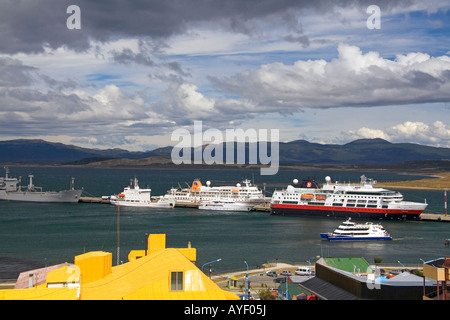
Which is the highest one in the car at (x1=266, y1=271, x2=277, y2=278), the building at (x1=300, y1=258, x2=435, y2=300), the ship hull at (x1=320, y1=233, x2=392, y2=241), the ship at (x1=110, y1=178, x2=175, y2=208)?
the ship at (x1=110, y1=178, x2=175, y2=208)

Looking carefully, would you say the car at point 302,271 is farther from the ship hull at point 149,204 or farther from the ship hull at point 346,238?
the ship hull at point 149,204

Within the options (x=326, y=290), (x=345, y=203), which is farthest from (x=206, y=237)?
(x=326, y=290)

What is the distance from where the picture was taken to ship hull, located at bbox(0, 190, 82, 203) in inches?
2923

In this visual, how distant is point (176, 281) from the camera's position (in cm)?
922

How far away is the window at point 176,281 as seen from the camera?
9.17 meters

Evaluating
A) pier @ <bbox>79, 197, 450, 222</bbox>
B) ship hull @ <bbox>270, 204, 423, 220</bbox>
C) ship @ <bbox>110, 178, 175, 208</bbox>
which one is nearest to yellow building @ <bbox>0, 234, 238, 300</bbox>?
ship hull @ <bbox>270, 204, 423, 220</bbox>

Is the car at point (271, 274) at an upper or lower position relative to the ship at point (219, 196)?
lower

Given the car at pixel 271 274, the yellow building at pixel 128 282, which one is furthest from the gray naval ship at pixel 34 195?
the yellow building at pixel 128 282

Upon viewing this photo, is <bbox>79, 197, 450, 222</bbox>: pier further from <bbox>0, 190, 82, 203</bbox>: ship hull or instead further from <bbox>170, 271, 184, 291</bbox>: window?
<bbox>170, 271, 184, 291</bbox>: window

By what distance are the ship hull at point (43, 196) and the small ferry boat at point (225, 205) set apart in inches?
779

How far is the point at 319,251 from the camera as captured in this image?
3547 centimetres

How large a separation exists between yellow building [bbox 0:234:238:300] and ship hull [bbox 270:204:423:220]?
45373 mm

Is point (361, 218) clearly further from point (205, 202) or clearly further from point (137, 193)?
point (137, 193)
